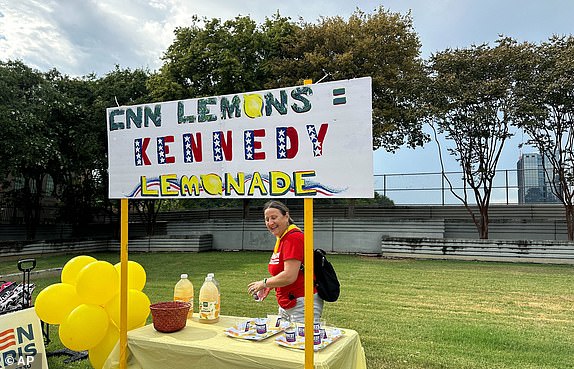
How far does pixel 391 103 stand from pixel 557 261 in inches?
356

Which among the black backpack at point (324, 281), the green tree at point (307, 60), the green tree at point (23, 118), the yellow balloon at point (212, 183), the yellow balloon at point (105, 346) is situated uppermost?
the green tree at point (307, 60)

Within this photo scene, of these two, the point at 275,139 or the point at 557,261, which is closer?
the point at 275,139

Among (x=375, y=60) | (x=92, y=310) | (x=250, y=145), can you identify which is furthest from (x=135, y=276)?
(x=375, y=60)

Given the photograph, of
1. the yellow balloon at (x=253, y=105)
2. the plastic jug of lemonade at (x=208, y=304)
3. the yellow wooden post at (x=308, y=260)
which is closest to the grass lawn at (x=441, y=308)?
the plastic jug of lemonade at (x=208, y=304)

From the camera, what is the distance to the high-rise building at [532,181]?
1853 centimetres

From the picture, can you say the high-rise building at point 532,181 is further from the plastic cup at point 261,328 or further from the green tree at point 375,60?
the plastic cup at point 261,328

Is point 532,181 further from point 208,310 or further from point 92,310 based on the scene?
point 92,310

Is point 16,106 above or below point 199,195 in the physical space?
above

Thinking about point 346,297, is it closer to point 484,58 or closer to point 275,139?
point 275,139

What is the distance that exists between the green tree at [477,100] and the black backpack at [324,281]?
14.8 m

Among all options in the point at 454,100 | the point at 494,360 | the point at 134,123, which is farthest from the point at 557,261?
the point at 134,123

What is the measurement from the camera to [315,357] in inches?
108

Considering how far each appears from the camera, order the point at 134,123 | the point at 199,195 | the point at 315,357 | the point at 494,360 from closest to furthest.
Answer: the point at 315,357
the point at 199,195
the point at 134,123
the point at 494,360

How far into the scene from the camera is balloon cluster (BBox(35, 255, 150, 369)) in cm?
384
